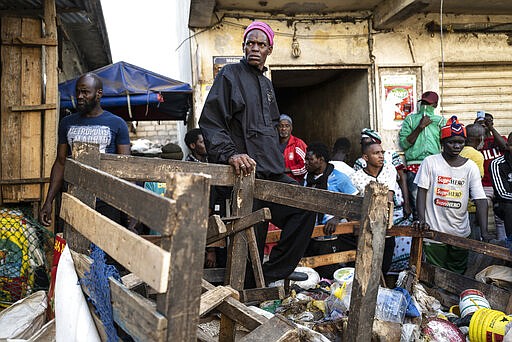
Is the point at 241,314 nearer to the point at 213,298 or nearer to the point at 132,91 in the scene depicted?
the point at 213,298

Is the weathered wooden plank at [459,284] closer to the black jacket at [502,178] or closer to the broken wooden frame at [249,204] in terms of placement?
the black jacket at [502,178]

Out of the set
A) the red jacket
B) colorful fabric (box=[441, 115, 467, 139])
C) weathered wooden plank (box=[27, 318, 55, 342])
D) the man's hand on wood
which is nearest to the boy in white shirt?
colorful fabric (box=[441, 115, 467, 139])

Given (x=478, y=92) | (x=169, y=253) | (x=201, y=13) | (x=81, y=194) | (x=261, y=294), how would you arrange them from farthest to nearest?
(x=478, y=92), (x=201, y=13), (x=261, y=294), (x=81, y=194), (x=169, y=253)

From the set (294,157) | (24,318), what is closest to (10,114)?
(24,318)

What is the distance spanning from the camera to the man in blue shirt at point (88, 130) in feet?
12.5

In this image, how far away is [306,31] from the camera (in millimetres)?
6316

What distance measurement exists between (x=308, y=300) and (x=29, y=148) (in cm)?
315

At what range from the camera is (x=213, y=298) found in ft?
6.37

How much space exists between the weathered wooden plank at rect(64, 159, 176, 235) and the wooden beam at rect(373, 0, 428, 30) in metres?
4.83

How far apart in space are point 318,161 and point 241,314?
320 centimetres

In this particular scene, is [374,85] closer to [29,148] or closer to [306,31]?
[306,31]

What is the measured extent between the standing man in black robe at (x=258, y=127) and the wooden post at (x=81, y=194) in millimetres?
923

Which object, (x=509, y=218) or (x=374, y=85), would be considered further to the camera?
(x=374, y=85)

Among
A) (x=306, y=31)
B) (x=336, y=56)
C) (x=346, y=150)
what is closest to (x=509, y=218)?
(x=346, y=150)
